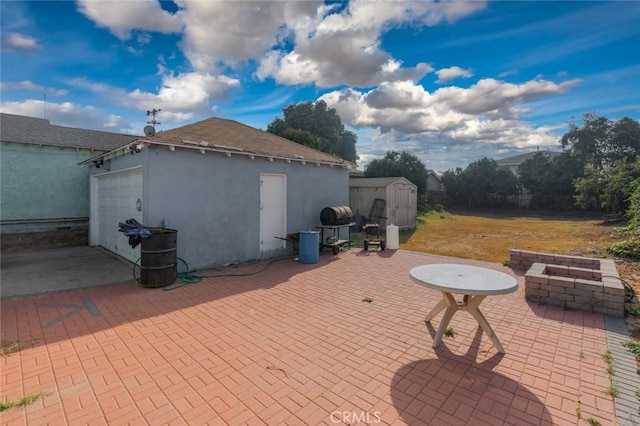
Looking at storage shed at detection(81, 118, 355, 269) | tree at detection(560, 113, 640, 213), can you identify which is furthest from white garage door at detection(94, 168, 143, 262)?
tree at detection(560, 113, 640, 213)

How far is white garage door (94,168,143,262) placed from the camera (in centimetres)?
698

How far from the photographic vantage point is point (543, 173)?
26.6 m

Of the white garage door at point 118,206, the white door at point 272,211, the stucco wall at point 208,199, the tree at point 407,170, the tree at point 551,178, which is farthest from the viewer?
the tree at point 551,178

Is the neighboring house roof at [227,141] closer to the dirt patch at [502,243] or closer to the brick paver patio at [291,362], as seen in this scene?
the brick paver patio at [291,362]

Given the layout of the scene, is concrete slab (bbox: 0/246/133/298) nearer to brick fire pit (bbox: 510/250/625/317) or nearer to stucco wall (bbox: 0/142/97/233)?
stucco wall (bbox: 0/142/97/233)

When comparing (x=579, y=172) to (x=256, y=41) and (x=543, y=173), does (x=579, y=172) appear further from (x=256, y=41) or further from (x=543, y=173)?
(x=256, y=41)

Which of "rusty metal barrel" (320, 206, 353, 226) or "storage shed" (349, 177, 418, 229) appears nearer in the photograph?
"rusty metal barrel" (320, 206, 353, 226)

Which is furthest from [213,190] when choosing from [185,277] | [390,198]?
[390,198]

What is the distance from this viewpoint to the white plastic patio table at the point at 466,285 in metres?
3.11

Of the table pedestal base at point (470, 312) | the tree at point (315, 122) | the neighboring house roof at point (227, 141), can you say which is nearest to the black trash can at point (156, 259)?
the neighboring house roof at point (227, 141)

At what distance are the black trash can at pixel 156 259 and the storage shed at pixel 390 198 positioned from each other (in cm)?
1110

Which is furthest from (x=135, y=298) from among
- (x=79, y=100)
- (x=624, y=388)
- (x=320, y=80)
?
(x=320, y=80)

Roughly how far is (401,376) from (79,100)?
14.4 meters

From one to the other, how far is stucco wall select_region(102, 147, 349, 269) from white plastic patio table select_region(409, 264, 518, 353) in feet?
17.1
